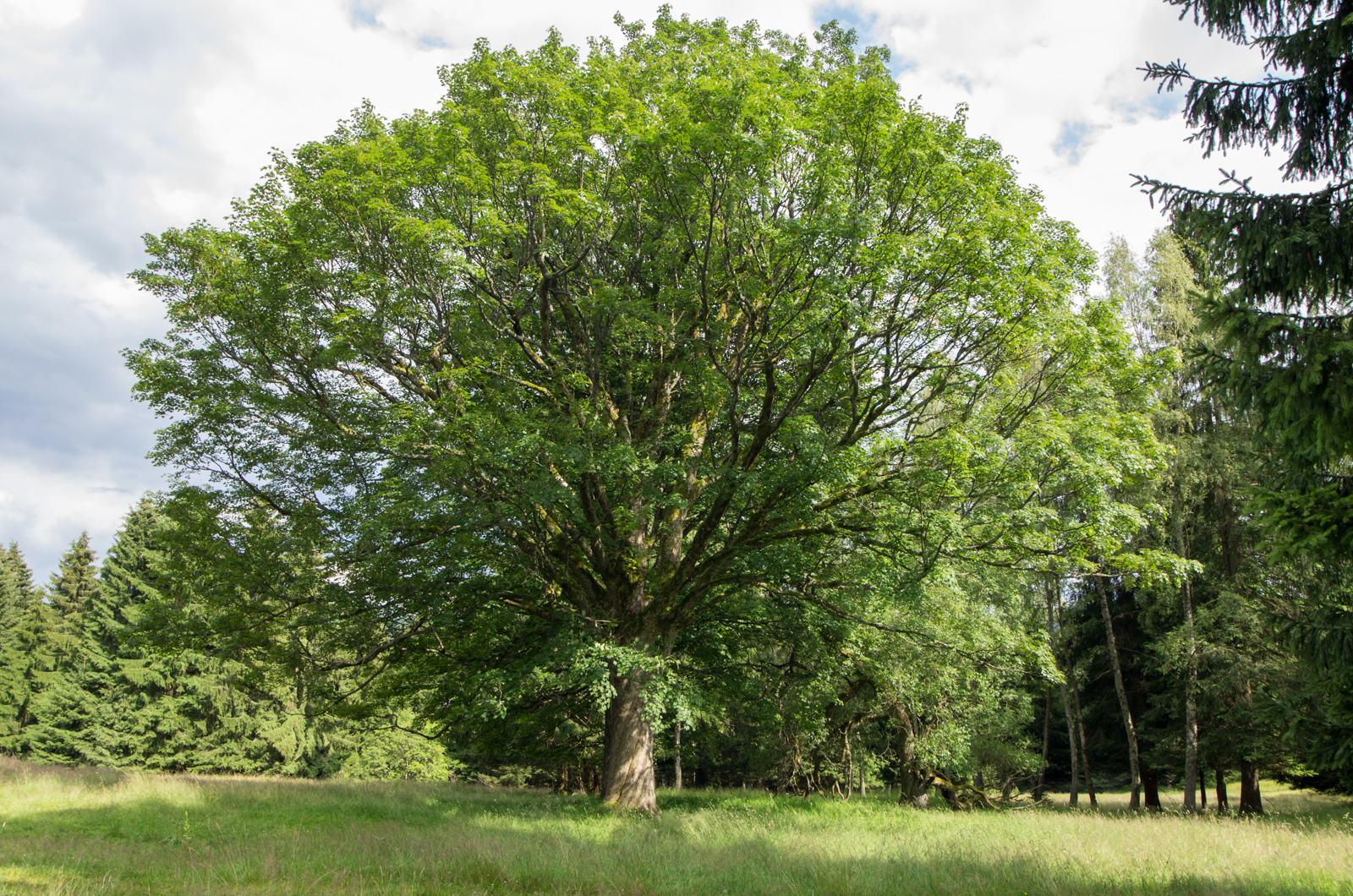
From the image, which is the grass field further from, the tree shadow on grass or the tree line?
the tree line

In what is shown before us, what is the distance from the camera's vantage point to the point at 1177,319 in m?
20.6

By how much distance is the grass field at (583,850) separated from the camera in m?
6.85

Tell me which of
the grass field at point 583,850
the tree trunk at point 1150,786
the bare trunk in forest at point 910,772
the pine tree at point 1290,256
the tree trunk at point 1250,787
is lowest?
the tree trunk at point 1150,786

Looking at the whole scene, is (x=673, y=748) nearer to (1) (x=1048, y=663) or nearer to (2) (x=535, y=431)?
(1) (x=1048, y=663)

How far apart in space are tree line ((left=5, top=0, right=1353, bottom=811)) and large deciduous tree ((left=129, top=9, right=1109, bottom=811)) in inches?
2.9

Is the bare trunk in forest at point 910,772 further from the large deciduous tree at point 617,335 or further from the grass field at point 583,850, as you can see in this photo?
the large deciduous tree at point 617,335

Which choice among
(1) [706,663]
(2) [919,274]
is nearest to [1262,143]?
(2) [919,274]

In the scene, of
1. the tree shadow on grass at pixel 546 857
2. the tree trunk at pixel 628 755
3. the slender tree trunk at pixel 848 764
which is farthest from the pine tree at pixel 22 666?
the slender tree trunk at pixel 848 764

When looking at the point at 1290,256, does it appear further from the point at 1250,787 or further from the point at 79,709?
the point at 79,709

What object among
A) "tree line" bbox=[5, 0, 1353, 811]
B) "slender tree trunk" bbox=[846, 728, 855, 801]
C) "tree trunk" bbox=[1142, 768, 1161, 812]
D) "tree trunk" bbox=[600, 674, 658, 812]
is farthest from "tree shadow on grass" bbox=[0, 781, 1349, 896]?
"tree trunk" bbox=[1142, 768, 1161, 812]

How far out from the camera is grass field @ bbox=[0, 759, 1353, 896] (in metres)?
6.85

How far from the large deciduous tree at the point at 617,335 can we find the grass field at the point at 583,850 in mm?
2841

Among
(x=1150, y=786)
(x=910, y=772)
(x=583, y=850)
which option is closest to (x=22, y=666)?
(x=583, y=850)

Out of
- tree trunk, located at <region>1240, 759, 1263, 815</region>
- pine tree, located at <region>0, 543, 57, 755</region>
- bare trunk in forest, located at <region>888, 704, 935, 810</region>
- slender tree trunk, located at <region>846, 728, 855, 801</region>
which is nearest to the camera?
bare trunk in forest, located at <region>888, 704, 935, 810</region>
